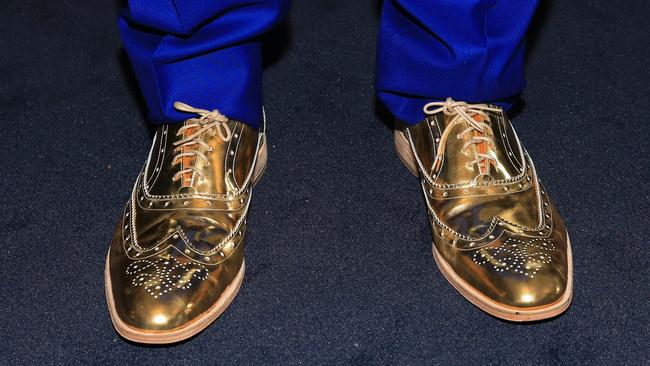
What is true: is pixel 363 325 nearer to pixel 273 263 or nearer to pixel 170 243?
pixel 273 263

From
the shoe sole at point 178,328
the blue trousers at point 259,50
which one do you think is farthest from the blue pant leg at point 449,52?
the shoe sole at point 178,328

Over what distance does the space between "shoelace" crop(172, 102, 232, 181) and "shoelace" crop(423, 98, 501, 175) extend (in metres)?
0.29

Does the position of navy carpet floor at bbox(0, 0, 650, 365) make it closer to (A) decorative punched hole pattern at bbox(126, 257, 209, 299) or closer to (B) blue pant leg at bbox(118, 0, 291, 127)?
(A) decorative punched hole pattern at bbox(126, 257, 209, 299)

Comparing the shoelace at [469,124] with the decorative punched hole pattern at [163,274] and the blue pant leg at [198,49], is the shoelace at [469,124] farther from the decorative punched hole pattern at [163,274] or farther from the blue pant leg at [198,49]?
the decorative punched hole pattern at [163,274]

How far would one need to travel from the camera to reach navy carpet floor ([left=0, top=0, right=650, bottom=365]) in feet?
3.10

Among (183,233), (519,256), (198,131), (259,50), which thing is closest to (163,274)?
(183,233)

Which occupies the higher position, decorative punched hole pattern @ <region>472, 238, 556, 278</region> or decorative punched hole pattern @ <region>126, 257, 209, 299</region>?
decorative punched hole pattern @ <region>472, 238, 556, 278</region>

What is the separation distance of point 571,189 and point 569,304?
25 centimetres

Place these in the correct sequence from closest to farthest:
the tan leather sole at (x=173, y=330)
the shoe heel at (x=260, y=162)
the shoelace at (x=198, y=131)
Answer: the tan leather sole at (x=173, y=330), the shoelace at (x=198, y=131), the shoe heel at (x=260, y=162)

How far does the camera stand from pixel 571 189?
1.13 metres

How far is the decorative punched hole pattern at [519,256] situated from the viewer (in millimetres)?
930

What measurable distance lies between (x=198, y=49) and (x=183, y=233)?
0.25m

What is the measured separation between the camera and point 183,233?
37.7 inches

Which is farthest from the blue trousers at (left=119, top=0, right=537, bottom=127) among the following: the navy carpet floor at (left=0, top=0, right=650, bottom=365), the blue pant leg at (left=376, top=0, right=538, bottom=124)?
the navy carpet floor at (left=0, top=0, right=650, bottom=365)
